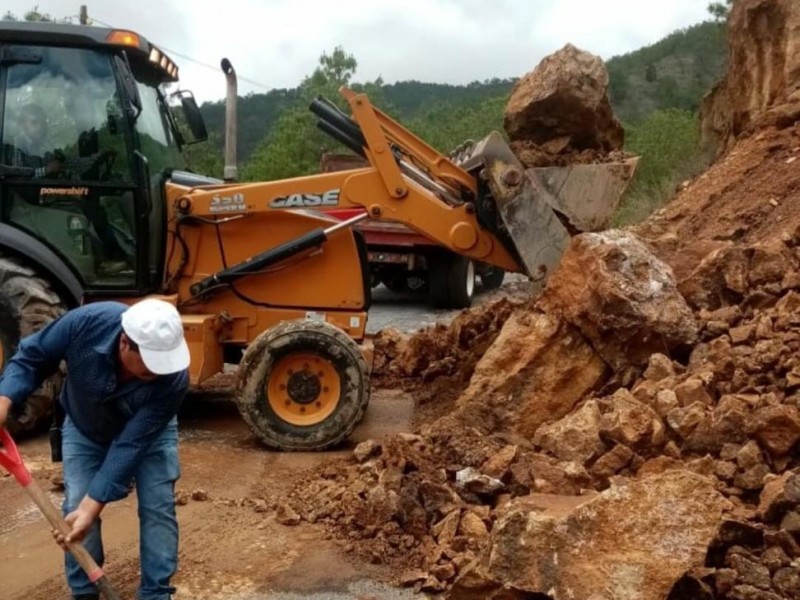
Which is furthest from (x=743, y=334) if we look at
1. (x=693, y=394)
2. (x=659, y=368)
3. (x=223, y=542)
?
(x=223, y=542)

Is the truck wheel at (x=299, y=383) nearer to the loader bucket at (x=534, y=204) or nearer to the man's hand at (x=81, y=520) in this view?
the loader bucket at (x=534, y=204)

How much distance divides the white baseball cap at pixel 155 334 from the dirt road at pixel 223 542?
52.5 inches

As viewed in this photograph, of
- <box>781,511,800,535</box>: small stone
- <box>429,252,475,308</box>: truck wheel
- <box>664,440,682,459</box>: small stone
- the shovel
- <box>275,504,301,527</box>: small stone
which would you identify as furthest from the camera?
<box>429,252,475,308</box>: truck wheel

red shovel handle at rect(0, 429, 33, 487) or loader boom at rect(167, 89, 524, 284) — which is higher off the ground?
loader boom at rect(167, 89, 524, 284)

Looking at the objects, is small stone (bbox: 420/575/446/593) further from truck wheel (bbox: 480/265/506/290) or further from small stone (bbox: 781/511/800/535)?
truck wheel (bbox: 480/265/506/290)

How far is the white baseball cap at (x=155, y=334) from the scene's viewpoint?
361 cm

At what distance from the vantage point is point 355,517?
522 cm

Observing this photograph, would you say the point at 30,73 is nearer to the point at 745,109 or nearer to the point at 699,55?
the point at 745,109

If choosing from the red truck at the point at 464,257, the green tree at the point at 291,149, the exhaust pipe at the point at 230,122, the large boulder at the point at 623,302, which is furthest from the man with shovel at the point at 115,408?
the green tree at the point at 291,149

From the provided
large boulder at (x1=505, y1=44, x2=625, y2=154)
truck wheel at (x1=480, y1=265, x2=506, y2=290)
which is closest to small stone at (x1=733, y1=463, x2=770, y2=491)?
large boulder at (x1=505, y1=44, x2=625, y2=154)

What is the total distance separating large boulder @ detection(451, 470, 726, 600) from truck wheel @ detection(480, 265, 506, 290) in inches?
463

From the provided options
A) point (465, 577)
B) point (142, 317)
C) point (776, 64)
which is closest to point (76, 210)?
point (142, 317)

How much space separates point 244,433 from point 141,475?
3.26 m

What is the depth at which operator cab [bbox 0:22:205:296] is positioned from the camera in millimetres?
6875
